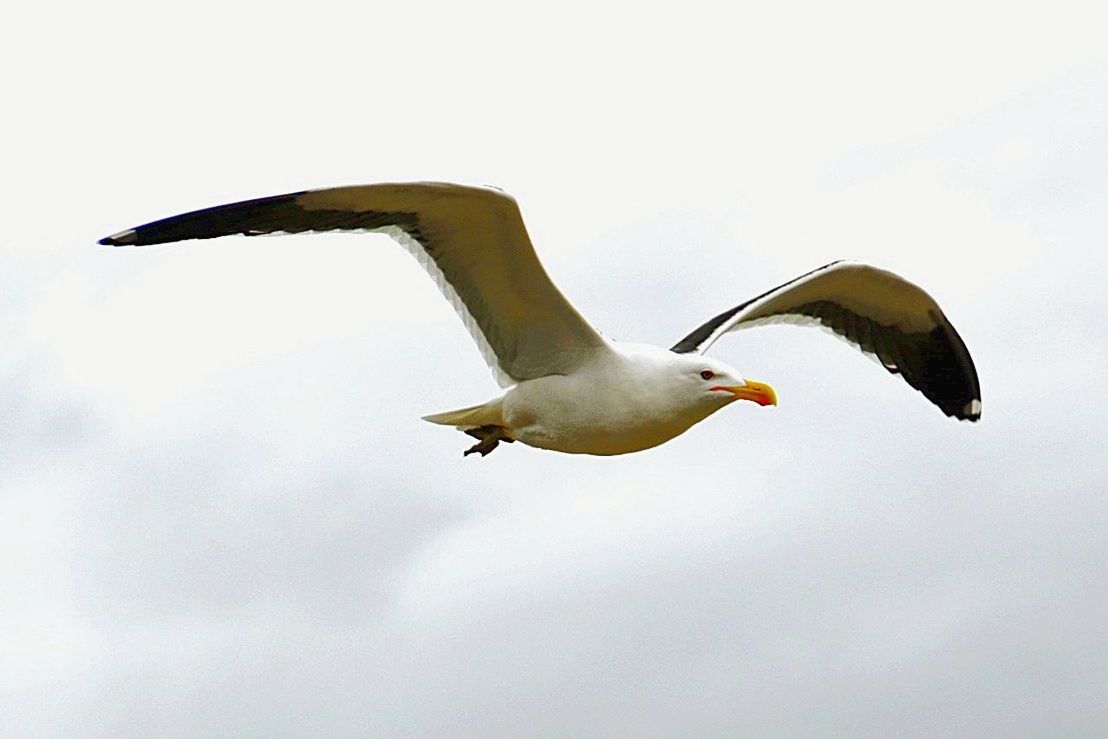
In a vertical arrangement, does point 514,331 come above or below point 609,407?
above

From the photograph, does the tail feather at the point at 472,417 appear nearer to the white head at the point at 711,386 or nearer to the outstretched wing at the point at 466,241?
the outstretched wing at the point at 466,241

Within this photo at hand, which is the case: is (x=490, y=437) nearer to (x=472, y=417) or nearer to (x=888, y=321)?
(x=472, y=417)

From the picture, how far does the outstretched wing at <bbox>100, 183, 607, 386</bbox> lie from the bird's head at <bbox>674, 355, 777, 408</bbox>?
589 millimetres

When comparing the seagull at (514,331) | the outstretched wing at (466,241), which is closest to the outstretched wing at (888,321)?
the seagull at (514,331)

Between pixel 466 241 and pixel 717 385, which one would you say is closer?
pixel 466 241

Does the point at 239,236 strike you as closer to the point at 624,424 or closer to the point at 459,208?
the point at 459,208

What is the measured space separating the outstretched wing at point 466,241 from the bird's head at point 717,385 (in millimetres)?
589

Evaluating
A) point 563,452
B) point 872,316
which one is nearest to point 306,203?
point 563,452

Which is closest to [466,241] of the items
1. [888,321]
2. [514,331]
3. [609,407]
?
[514,331]

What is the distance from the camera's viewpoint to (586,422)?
12297 millimetres

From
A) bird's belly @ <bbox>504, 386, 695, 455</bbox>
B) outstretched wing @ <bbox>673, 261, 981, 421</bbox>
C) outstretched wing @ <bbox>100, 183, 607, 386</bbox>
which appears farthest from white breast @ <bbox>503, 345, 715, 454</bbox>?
outstretched wing @ <bbox>673, 261, 981, 421</bbox>

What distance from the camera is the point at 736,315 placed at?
14117 mm

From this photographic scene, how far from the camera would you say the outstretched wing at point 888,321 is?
14562mm

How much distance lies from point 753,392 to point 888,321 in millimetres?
3453
